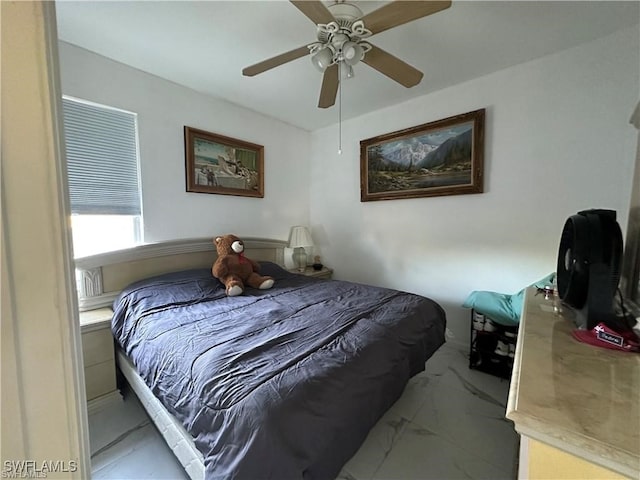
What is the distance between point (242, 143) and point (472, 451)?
3.13 meters

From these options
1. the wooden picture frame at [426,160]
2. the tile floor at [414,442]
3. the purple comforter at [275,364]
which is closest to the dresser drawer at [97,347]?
the purple comforter at [275,364]

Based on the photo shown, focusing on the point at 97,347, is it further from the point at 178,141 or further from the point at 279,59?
the point at 279,59

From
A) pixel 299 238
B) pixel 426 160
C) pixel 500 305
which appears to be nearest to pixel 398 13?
pixel 426 160

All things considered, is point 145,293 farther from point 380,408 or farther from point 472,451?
point 472,451

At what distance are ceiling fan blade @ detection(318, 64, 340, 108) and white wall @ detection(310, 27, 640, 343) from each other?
1150 millimetres

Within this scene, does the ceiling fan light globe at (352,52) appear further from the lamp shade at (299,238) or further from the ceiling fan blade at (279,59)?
the lamp shade at (299,238)

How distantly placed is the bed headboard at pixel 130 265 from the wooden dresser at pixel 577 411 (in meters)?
2.31

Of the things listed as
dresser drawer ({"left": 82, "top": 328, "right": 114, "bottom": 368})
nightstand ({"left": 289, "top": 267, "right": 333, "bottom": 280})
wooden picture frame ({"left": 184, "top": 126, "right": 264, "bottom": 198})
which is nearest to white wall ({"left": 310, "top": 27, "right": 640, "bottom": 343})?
nightstand ({"left": 289, "top": 267, "right": 333, "bottom": 280})

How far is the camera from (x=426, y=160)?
2662mm

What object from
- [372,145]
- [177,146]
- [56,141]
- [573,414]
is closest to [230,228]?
[177,146]

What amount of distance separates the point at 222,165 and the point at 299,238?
1.23 meters

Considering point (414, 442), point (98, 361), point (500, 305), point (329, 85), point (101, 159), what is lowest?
point (414, 442)

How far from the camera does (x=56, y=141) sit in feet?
1.17

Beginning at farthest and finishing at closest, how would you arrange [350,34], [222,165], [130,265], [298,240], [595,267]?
[298,240] < [222,165] < [130,265] < [350,34] < [595,267]
